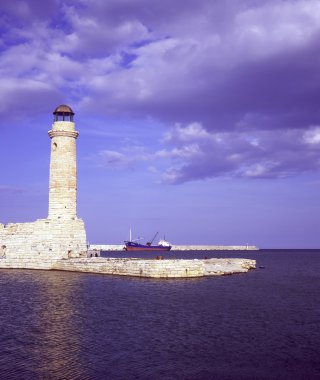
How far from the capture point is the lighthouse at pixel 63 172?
3847 cm

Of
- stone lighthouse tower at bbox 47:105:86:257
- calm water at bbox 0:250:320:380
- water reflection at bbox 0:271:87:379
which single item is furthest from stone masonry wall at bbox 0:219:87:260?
calm water at bbox 0:250:320:380

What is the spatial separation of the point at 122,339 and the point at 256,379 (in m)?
5.32

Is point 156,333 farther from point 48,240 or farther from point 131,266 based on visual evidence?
point 48,240

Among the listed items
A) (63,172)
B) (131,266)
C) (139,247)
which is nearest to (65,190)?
(63,172)

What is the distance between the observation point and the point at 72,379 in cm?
1066

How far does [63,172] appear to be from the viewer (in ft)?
127

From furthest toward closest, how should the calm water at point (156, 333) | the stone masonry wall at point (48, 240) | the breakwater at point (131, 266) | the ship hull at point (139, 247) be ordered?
the ship hull at point (139, 247)
the stone masonry wall at point (48, 240)
the breakwater at point (131, 266)
the calm water at point (156, 333)

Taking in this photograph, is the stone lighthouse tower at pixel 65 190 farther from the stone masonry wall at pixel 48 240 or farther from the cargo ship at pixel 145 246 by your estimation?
the cargo ship at pixel 145 246

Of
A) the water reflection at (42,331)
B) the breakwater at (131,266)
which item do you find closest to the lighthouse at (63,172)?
the breakwater at (131,266)

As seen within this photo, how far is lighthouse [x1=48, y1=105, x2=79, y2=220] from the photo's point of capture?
38.5m

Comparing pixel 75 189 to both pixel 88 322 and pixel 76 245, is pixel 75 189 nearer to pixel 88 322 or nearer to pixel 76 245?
pixel 76 245

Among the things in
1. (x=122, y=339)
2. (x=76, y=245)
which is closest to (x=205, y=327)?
(x=122, y=339)

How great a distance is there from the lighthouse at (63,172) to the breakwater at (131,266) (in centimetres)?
415

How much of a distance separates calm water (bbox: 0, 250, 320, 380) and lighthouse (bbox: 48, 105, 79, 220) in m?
11.5
